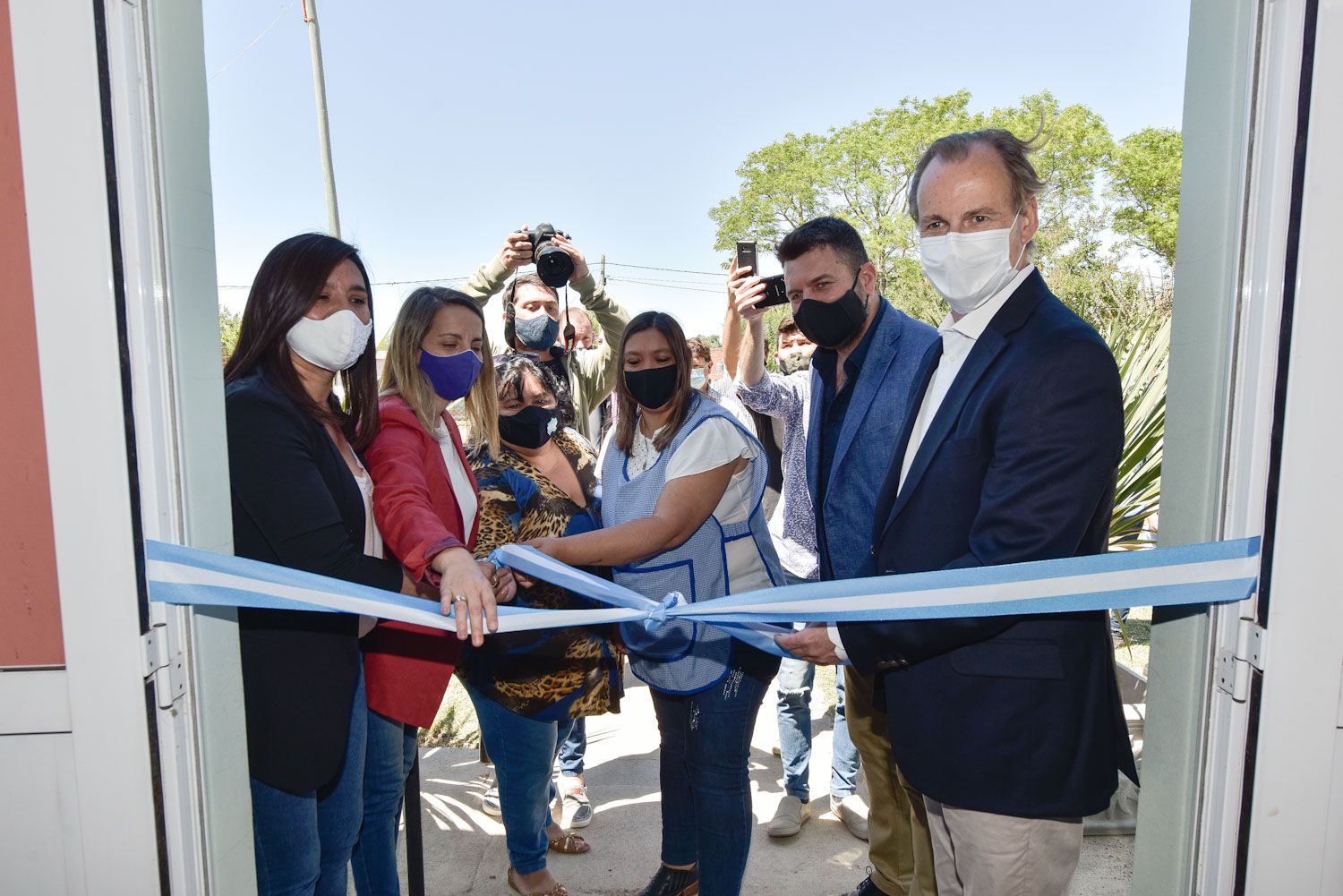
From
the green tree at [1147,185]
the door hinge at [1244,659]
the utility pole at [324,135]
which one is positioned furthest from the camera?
the green tree at [1147,185]

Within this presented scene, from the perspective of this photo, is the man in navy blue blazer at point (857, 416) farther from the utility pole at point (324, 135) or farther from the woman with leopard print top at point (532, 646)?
the utility pole at point (324, 135)

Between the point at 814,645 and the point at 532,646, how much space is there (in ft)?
3.80

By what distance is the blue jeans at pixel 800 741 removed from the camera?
143 inches

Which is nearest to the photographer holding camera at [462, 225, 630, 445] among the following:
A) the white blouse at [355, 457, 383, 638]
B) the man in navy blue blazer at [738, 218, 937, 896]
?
the man in navy blue blazer at [738, 218, 937, 896]

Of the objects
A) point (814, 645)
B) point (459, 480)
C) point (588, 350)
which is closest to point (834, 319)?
point (814, 645)

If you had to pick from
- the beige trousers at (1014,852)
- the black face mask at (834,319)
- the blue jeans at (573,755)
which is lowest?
the blue jeans at (573,755)

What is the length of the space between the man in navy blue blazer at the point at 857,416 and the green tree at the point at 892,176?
24169 millimetres

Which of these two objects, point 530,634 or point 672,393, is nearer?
point 672,393

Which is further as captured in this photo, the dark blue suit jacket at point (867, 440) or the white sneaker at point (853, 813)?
the white sneaker at point (853, 813)

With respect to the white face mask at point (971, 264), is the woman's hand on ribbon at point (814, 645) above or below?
below

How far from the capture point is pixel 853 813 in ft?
11.7

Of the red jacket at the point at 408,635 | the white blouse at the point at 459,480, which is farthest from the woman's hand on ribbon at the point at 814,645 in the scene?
the white blouse at the point at 459,480

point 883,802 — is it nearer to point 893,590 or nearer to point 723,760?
point 723,760

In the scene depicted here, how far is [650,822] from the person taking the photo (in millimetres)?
3678
